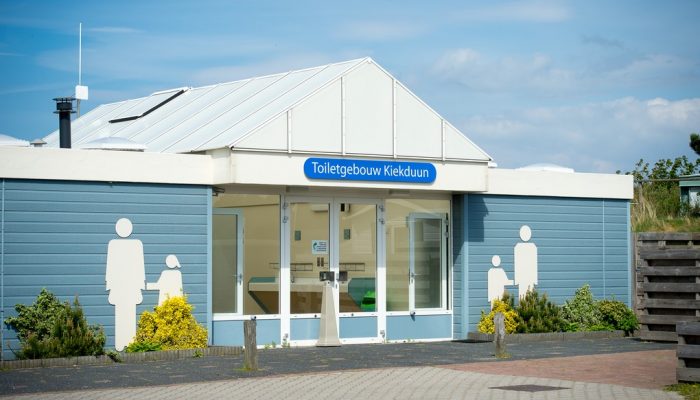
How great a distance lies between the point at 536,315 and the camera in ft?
73.4

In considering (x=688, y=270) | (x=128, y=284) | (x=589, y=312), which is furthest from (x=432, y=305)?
(x=128, y=284)

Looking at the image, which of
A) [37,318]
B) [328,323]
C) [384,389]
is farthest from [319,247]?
[384,389]

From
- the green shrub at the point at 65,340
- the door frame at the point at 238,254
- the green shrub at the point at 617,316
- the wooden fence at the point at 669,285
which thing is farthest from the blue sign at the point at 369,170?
the green shrub at the point at 617,316

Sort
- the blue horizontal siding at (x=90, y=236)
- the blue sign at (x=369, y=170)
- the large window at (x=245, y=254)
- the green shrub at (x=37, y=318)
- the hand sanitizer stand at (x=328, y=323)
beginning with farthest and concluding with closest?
the hand sanitizer stand at (x=328, y=323), the large window at (x=245, y=254), the blue sign at (x=369, y=170), the blue horizontal siding at (x=90, y=236), the green shrub at (x=37, y=318)

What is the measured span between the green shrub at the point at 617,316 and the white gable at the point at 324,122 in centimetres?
436

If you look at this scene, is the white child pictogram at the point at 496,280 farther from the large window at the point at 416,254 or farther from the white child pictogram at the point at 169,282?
the white child pictogram at the point at 169,282

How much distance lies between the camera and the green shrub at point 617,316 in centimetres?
2325

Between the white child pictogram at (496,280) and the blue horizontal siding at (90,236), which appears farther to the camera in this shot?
the white child pictogram at (496,280)

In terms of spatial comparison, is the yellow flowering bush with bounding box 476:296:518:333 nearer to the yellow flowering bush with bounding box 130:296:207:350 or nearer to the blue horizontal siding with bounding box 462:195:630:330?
the blue horizontal siding with bounding box 462:195:630:330

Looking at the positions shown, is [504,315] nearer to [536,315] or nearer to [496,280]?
[536,315]

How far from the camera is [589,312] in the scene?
23.4 metres

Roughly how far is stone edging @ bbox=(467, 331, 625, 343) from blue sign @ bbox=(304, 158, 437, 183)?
3.28 m

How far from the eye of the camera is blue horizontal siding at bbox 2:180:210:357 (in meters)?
17.7

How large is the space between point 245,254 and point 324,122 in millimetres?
2758
